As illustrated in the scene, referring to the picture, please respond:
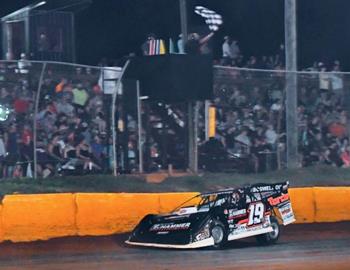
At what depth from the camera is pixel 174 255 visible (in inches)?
478

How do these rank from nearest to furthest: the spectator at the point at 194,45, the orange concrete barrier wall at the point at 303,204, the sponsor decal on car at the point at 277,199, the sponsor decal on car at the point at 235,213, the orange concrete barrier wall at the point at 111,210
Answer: the sponsor decal on car at the point at 235,213 → the sponsor decal on car at the point at 277,199 → the orange concrete barrier wall at the point at 111,210 → the orange concrete barrier wall at the point at 303,204 → the spectator at the point at 194,45

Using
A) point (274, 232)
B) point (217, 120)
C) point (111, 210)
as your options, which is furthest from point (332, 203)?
point (111, 210)

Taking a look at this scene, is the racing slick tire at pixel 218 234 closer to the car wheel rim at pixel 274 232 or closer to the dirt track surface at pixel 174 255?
the dirt track surface at pixel 174 255

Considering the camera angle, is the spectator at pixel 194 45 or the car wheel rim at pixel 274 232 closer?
the car wheel rim at pixel 274 232

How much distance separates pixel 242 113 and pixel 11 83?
5190 millimetres

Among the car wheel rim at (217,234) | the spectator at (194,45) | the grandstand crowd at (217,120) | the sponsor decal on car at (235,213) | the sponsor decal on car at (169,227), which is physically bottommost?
the car wheel rim at (217,234)

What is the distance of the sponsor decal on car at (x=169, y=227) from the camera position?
1257 centimetres

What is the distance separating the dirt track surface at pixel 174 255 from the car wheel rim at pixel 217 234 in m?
0.22

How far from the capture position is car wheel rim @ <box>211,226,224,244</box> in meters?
12.7

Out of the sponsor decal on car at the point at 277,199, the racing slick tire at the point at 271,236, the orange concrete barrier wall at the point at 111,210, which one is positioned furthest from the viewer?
the orange concrete barrier wall at the point at 111,210

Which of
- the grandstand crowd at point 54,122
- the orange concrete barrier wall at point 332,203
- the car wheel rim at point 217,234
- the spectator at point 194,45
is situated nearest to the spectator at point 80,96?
the grandstand crowd at point 54,122

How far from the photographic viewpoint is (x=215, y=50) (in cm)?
2548

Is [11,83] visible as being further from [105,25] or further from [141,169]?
[105,25]

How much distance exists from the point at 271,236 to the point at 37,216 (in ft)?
13.7
